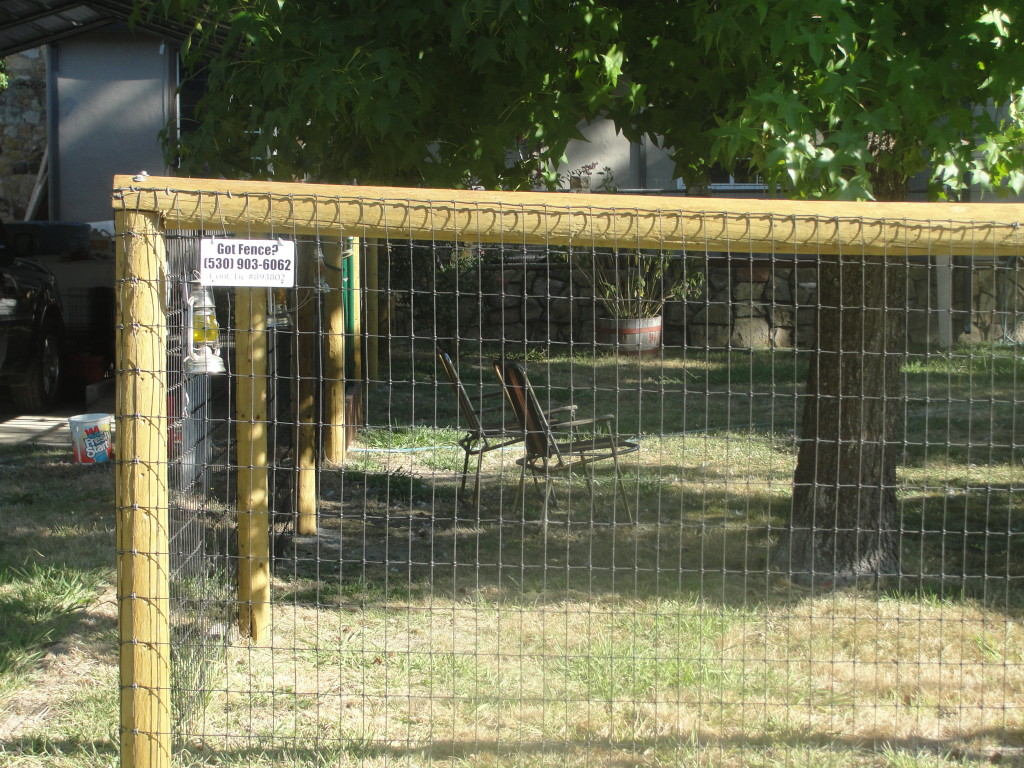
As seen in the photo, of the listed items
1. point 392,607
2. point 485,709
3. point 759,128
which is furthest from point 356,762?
point 759,128

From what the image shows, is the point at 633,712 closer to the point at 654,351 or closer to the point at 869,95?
the point at 869,95

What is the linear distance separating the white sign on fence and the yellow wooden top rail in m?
0.05

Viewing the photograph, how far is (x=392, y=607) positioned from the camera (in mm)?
4668

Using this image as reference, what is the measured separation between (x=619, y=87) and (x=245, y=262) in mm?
2344

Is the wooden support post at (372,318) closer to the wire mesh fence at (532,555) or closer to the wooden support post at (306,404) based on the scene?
the wire mesh fence at (532,555)

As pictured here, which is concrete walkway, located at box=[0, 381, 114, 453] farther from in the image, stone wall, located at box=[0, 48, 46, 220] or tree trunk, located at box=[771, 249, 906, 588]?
stone wall, located at box=[0, 48, 46, 220]

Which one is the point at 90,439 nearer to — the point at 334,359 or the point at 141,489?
the point at 334,359

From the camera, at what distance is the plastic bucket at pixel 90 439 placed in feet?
24.2

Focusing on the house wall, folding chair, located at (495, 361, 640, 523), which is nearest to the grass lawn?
folding chair, located at (495, 361, 640, 523)

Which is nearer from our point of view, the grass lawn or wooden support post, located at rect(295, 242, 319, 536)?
the grass lawn

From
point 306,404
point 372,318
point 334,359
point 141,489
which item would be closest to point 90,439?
point 334,359

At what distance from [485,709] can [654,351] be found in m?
9.34

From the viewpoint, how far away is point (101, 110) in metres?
15.1

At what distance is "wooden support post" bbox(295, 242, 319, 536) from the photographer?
520cm
